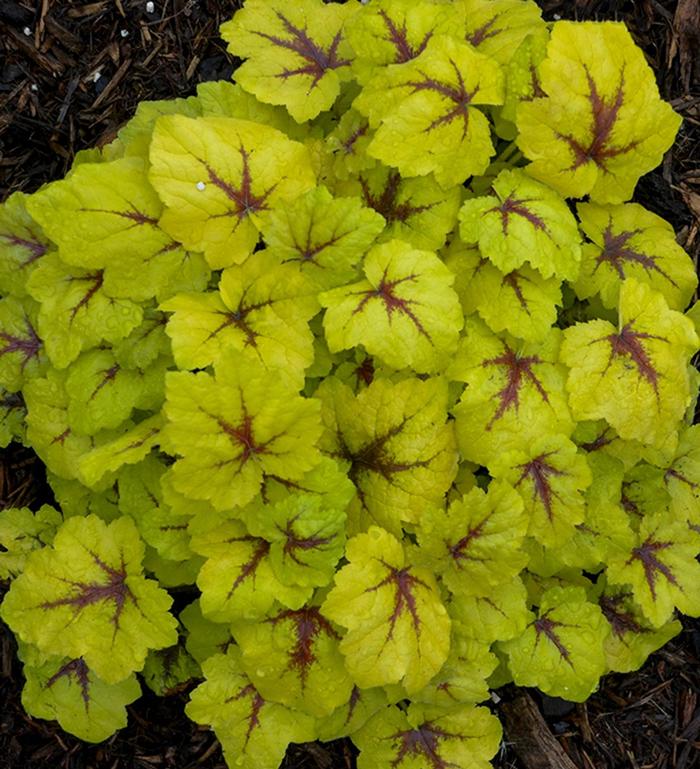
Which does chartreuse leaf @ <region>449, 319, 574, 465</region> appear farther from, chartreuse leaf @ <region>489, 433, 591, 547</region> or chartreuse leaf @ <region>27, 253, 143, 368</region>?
chartreuse leaf @ <region>27, 253, 143, 368</region>

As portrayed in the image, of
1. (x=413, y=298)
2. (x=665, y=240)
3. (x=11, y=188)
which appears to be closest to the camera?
(x=413, y=298)

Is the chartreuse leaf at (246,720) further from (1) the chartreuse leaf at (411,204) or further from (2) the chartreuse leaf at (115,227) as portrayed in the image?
(1) the chartreuse leaf at (411,204)

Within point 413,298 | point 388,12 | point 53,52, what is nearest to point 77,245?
point 413,298

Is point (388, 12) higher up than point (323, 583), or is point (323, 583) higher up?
point (388, 12)

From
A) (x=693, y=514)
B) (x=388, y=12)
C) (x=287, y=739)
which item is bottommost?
(x=287, y=739)

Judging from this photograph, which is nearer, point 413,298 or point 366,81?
point 413,298

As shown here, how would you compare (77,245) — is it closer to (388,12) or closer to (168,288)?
(168,288)
